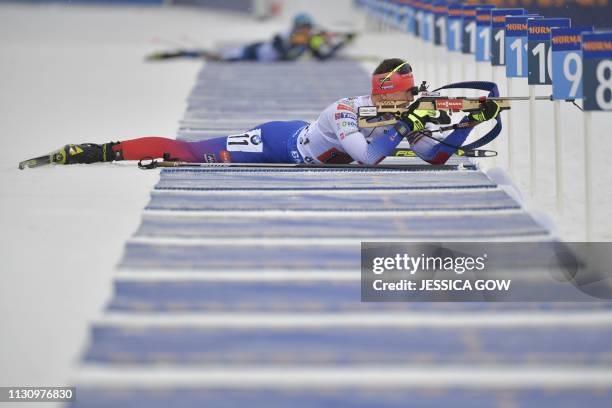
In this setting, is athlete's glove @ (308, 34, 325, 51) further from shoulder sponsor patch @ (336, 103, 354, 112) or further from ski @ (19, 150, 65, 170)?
shoulder sponsor patch @ (336, 103, 354, 112)

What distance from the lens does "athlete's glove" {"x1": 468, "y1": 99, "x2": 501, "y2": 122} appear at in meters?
8.76

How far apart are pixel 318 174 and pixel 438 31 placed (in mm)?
5582

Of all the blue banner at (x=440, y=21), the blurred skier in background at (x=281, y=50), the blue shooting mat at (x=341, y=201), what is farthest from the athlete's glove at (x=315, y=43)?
the blue shooting mat at (x=341, y=201)

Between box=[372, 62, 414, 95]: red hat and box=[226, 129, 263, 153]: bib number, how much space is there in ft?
3.58

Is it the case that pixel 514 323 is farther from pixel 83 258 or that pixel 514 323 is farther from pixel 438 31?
pixel 438 31

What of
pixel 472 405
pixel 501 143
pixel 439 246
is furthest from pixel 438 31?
pixel 472 405

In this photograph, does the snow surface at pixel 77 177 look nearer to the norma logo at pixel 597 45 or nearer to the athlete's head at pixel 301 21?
the norma logo at pixel 597 45

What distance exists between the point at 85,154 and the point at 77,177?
41cm

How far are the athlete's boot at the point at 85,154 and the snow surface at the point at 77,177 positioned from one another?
8 centimetres

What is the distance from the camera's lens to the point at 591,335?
5738mm

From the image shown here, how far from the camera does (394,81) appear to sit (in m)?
8.99

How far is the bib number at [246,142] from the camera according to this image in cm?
960

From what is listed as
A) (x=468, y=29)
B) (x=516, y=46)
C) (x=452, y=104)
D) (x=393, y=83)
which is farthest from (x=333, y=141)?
(x=468, y=29)

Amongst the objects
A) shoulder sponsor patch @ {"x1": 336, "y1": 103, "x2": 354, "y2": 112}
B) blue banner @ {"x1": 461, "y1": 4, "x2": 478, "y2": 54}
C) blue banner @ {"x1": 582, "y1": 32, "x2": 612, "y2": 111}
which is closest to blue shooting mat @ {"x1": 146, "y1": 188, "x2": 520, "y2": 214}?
shoulder sponsor patch @ {"x1": 336, "y1": 103, "x2": 354, "y2": 112}
